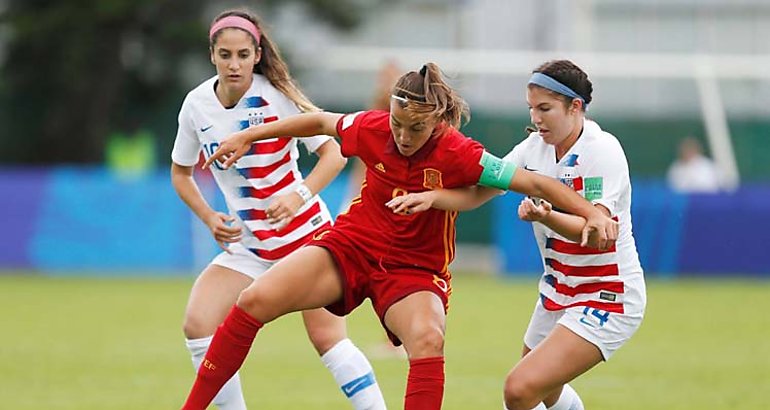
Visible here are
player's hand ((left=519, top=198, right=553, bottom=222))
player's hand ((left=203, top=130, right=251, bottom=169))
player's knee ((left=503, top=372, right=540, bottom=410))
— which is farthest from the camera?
player's hand ((left=203, top=130, right=251, bottom=169))

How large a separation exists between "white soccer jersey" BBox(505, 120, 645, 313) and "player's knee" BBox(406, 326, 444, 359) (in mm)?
749

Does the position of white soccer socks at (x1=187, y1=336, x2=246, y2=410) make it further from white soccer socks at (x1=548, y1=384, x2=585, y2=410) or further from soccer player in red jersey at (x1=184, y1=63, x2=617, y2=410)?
white soccer socks at (x1=548, y1=384, x2=585, y2=410)

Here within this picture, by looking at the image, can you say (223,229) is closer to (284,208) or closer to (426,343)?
(284,208)

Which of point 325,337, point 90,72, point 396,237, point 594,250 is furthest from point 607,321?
point 90,72

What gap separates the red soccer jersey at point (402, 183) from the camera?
6.37 meters

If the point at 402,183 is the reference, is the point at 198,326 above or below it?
below

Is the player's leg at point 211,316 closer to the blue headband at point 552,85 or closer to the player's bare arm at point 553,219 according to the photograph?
the player's bare arm at point 553,219

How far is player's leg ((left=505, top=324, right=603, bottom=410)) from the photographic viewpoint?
20.7 ft

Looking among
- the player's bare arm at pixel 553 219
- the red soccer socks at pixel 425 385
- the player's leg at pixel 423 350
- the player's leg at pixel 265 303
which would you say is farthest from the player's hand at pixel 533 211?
the player's leg at pixel 265 303

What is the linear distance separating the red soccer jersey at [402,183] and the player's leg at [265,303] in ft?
0.74

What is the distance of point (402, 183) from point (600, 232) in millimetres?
894

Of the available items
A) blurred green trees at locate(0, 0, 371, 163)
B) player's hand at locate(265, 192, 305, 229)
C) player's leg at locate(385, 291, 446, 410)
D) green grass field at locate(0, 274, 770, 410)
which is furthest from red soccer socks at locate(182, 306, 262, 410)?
blurred green trees at locate(0, 0, 371, 163)

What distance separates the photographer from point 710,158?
2291 centimetres

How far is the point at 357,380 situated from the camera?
280 inches
